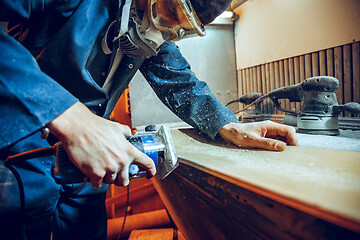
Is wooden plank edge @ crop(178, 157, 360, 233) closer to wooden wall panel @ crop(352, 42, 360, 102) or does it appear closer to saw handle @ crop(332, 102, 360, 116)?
saw handle @ crop(332, 102, 360, 116)

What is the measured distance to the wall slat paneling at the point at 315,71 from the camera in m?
1.36

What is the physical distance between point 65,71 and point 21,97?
0.39 meters

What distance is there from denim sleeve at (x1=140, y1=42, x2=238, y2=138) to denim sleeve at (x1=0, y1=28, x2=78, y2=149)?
0.65 m

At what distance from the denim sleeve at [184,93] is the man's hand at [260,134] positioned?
10cm

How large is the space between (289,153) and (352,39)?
1.14 meters

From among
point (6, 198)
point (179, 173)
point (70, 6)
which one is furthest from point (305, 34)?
point (6, 198)

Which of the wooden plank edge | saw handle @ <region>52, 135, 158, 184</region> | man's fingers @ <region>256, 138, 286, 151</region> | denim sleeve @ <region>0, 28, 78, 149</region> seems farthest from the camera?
man's fingers @ <region>256, 138, 286, 151</region>

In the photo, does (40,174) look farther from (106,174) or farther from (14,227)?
(106,174)

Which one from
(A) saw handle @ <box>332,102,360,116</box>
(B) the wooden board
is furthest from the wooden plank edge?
(A) saw handle @ <box>332,102,360,116</box>

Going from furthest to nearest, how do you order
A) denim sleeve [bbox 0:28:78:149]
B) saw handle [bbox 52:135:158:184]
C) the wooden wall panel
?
the wooden wall panel
saw handle [bbox 52:135:158:184]
denim sleeve [bbox 0:28:78:149]

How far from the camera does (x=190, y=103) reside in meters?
1.08

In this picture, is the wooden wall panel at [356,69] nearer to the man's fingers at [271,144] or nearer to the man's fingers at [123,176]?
the man's fingers at [271,144]

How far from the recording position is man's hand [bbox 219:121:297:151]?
2.64 feet

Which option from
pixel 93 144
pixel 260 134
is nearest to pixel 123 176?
pixel 93 144
